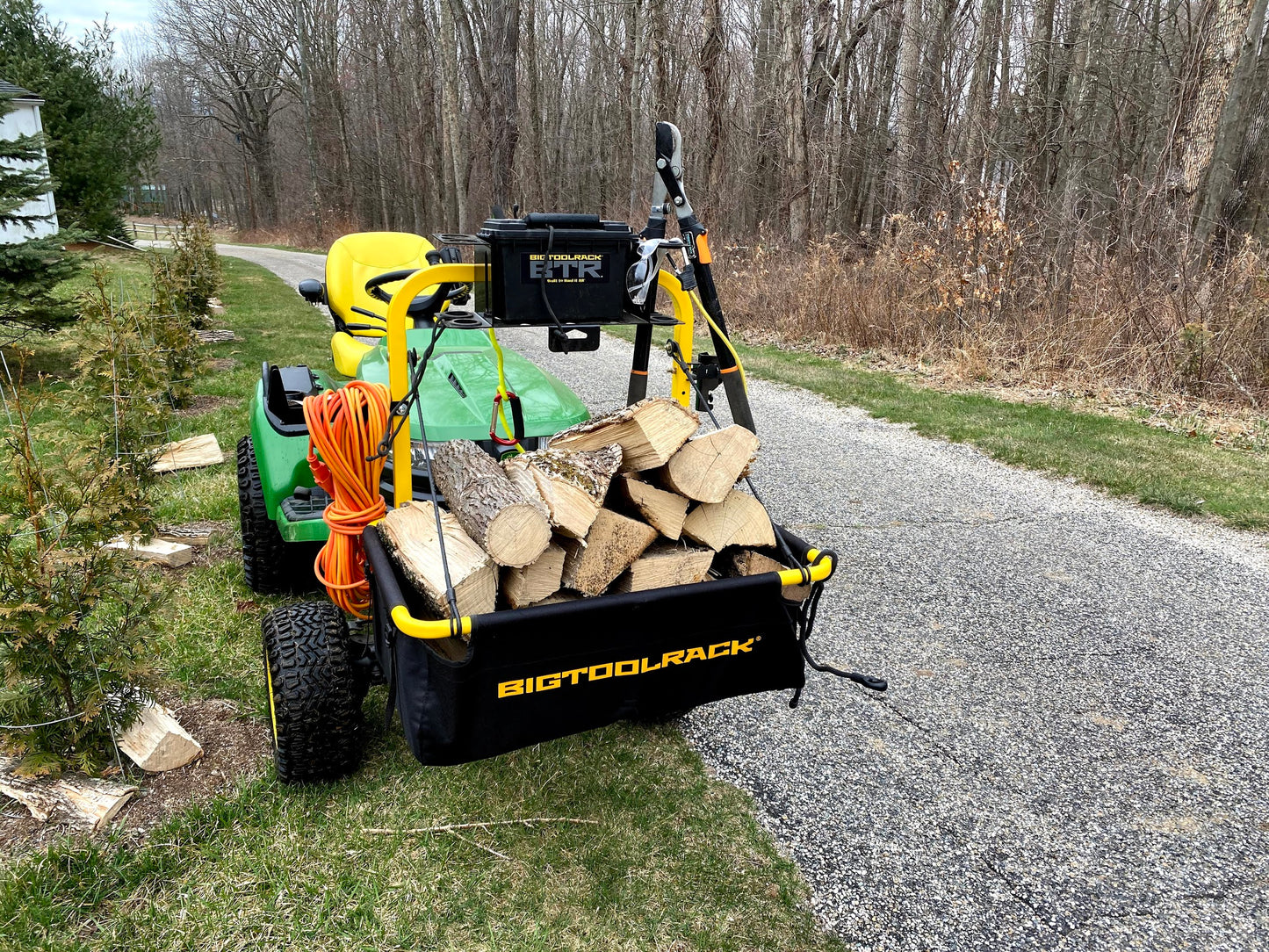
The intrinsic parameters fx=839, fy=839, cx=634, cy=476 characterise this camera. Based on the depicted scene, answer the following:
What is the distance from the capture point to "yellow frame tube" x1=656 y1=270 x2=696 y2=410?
8.29ft

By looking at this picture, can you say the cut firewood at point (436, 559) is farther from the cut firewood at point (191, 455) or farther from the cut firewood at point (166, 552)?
the cut firewood at point (191, 455)

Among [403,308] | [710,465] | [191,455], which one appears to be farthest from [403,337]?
[191,455]

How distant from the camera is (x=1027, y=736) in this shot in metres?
2.88

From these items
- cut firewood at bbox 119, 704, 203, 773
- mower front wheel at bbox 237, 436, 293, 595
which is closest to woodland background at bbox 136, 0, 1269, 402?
mower front wheel at bbox 237, 436, 293, 595

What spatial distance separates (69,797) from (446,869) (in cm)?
112

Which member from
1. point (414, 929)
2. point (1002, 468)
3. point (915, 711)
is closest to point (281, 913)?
point (414, 929)

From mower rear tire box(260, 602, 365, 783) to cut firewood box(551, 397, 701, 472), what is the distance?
0.92 metres

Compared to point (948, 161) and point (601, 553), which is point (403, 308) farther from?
point (948, 161)

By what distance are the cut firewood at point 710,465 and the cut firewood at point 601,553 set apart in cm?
19

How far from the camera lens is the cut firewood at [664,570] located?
2.14m

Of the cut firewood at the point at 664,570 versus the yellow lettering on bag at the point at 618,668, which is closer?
the yellow lettering on bag at the point at 618,668

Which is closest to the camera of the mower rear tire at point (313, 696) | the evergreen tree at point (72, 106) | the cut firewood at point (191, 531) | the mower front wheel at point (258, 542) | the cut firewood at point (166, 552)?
the mower rear tire at point (313, 696)

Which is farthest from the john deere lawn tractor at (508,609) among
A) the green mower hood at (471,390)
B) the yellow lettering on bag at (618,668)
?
the green mower hood at (471,390)

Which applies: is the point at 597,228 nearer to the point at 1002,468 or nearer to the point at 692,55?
the point at 1002,468
